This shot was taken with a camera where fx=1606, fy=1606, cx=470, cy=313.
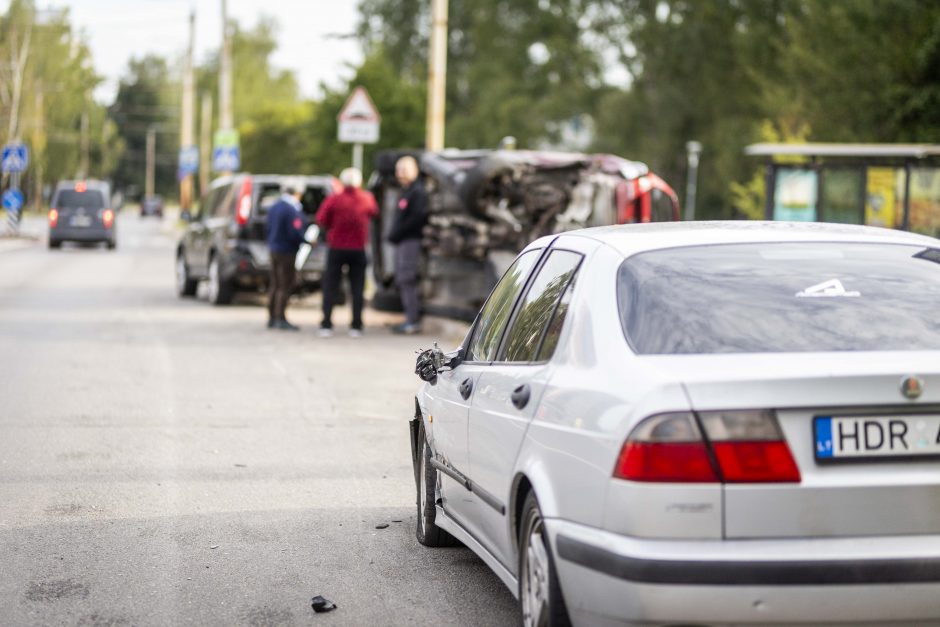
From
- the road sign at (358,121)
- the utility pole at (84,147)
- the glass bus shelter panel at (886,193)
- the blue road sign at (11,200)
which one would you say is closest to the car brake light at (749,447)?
the glass bus shelter panel at (886,193)

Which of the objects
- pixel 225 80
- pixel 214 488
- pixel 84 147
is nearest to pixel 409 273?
pixel 214 488

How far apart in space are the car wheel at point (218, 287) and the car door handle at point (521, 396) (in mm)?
17632

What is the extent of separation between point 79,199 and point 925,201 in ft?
86.8

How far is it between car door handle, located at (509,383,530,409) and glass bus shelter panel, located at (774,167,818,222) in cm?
1734

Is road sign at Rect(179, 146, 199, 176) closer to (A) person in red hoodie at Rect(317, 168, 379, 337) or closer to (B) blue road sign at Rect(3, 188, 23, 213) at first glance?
(B) blue road sign at Rect(3, 188, 23, 213)

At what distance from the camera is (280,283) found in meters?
19.4

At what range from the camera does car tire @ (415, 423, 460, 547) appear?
691 cm

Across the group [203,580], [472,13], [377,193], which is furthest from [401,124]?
[203,580]

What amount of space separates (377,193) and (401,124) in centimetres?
4053

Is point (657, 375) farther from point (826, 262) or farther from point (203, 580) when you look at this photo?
point (203, 580)

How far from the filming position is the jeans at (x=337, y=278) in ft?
61.1

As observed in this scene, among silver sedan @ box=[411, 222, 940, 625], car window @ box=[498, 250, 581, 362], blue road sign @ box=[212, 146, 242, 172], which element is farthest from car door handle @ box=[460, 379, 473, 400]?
blue road sign @ box=[212, 146, 242, 172]

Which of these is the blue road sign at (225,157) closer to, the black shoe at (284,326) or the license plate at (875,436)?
the black shoe at (284,326)

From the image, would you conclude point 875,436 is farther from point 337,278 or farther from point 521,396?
point 337,278
